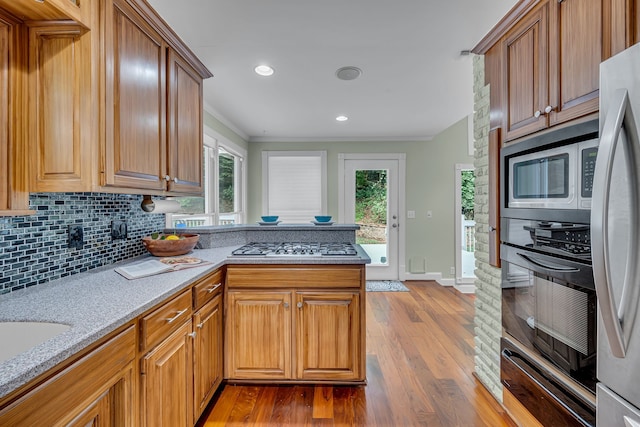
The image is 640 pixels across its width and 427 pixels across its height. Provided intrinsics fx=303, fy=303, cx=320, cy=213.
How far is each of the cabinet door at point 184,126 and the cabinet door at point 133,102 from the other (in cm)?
8

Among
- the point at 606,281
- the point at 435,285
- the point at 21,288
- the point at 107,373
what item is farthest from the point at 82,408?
the point at 435,285

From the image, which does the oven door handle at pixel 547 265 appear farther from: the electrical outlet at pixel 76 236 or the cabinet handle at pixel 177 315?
the electrical outlet at pixel 76 236

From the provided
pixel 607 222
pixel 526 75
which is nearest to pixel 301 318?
pixel 607 222

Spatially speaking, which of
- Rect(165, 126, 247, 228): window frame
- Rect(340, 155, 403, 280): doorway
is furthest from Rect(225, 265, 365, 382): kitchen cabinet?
Rect(340, 155, 403, 280): doorway

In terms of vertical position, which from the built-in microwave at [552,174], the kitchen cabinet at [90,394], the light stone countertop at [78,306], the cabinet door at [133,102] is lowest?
the kitchen cabinet at [90,394]

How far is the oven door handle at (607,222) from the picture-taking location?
85 cm

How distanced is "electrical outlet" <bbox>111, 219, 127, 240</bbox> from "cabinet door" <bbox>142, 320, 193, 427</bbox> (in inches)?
31.8

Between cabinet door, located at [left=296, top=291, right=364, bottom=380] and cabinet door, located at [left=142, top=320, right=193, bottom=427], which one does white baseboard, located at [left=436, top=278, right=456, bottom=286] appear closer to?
cabinet door, located at [left=296, top=291, right=364, bottom=380]

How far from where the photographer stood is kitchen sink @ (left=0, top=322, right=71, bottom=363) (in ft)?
3.20

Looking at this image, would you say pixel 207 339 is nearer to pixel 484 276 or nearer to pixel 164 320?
→ pixel 164 320

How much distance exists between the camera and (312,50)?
2189 mm

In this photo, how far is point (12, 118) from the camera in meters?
1.22

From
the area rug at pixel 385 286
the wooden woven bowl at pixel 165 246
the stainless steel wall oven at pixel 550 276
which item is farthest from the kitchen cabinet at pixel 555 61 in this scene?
the area rug at pixel 385 286

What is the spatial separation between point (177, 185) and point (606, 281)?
2.08 metres
